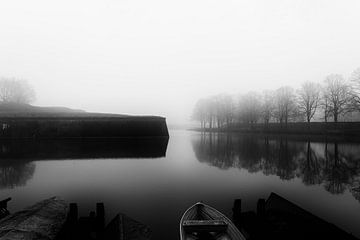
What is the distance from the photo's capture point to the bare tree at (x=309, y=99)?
6175cm

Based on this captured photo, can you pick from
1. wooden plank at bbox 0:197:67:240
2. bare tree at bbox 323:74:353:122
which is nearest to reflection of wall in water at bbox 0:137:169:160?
wooden plank at bbox 0:197:67:240

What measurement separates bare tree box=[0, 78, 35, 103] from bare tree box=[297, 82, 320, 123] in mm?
91399

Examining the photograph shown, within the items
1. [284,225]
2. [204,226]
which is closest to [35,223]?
[204,226]

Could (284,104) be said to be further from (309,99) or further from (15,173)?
(15,173)

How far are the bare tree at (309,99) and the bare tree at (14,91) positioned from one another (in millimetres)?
91399

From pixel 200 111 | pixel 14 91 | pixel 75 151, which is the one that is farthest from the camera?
pixel 200 111

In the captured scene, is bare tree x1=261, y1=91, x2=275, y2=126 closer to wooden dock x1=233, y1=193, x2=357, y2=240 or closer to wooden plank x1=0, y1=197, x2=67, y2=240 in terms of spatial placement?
wooden dock x1=233, y1=193, x2=357, y2=240

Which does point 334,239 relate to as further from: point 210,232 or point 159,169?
point 159,169

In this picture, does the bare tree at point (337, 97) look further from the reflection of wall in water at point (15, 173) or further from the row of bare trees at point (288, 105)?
the reflection of wall in water at point (15, 173)

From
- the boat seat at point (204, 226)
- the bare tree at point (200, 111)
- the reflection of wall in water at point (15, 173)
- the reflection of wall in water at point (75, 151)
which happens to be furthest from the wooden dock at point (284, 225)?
the bare tree at point (200, 111)

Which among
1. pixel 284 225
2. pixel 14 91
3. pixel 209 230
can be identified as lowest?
pixel 284 225

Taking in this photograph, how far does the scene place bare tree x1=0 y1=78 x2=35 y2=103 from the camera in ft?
249

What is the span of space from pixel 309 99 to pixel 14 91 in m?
94.9

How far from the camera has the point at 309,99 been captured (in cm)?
6322
